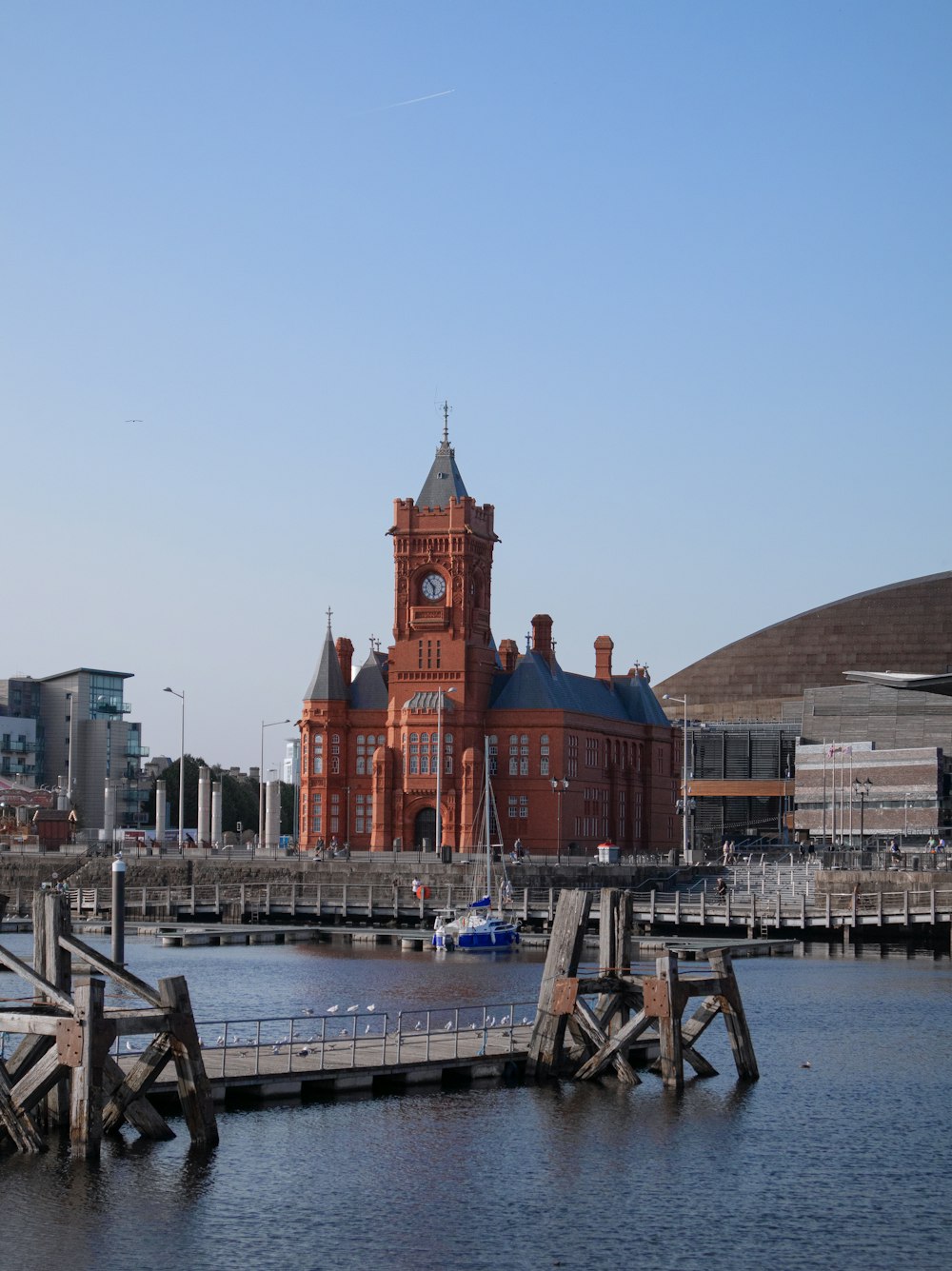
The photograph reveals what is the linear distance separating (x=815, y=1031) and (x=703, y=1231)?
24.5m

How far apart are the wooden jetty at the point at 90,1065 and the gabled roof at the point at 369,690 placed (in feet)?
299

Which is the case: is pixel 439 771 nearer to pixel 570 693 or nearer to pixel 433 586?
pixel 433 586

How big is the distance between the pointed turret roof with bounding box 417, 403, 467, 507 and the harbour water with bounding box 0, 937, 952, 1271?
76896 millimetres

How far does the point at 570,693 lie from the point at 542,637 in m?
4.23

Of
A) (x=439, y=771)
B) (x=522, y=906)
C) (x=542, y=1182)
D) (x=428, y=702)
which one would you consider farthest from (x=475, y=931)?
(x=542, y=1182)

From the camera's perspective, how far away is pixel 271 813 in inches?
5276

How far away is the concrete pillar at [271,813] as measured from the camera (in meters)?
131

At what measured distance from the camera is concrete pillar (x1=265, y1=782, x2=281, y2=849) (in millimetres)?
131125

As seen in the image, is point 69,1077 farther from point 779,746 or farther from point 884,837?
point 779,746

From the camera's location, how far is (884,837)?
470 feet

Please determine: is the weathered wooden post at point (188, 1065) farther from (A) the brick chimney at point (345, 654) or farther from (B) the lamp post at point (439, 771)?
(A) the brick chimney at point (345, 654)

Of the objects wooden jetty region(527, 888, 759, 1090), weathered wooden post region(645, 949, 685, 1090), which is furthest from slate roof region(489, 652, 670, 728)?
weathered wooden post region(645, 949, 685, 1090)

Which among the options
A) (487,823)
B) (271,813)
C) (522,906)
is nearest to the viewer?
(522,906)

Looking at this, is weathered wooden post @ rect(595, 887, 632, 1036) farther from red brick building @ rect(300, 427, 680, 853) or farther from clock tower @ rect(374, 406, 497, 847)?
clock tower @ rect(374, 406, 497, 847)
